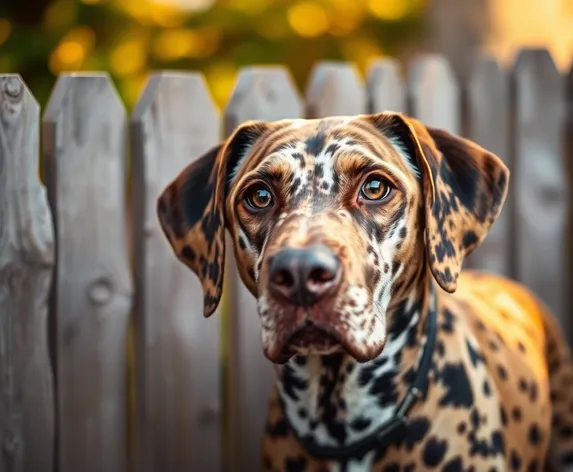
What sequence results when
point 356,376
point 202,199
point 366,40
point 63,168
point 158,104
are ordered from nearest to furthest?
1. point 356,376
2. point 202,199
3. point 63,168
4. point 158,104
5. point 366,40

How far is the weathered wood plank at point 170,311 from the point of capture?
419 cm

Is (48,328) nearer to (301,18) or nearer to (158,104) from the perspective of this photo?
(158,104)

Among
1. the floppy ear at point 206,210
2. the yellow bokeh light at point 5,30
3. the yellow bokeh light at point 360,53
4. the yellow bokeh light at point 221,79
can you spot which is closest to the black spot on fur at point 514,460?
the floppy ear at point 206,210

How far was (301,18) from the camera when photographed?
7328mm

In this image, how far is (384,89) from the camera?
498 centimetres

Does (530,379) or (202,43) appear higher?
(202,43)

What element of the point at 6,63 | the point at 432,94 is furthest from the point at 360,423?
the point at 6,63

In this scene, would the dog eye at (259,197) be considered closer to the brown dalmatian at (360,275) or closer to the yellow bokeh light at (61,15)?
the brown dalmatian at (360,275)

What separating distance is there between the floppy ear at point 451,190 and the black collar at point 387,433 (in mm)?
314

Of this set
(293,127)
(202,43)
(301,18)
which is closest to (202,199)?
(293,127)

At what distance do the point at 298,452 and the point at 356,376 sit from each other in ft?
1.13

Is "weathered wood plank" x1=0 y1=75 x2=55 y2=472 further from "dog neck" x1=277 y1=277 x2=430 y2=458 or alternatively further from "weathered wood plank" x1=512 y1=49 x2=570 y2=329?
"weathered wood plank" x1=512 y1=49 x2=570 y2=329

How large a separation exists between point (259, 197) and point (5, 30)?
161 inches

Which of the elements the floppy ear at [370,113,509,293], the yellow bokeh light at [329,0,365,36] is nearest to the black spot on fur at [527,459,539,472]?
the floppy ear at [370,113,509,293]
